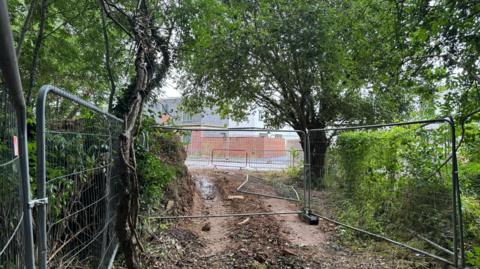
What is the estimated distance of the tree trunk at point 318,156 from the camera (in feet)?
22.3

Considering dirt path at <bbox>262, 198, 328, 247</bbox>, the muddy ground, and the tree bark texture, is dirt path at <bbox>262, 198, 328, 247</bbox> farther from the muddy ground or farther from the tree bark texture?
the tree bark texture

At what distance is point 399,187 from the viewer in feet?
15.4

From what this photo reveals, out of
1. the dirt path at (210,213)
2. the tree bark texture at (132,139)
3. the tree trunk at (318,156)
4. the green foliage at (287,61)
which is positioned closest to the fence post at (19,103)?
the tree bark texture at (132,139)

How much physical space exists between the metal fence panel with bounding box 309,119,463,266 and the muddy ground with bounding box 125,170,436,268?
0.36 m

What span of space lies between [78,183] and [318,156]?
18.0 ft

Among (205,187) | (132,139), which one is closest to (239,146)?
(205,187)

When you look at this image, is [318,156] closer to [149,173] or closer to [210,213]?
[210,213]

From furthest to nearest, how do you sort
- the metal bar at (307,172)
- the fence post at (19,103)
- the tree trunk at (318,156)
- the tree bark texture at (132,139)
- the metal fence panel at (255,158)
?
the metal fence panel at (255,158) < the tree trunk at (318,156) < the metal bar at (307,172) < the tree bark texture at (132,139) < the fence post at (19,103)

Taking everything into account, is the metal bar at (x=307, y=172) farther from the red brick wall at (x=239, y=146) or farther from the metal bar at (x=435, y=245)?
the red brick wall at (x=239, y=146)

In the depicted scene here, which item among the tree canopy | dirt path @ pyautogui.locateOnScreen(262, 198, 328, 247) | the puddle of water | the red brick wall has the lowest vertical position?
dirt path @ pyautogui.locateOnScreen(262, 198, 328, 247)

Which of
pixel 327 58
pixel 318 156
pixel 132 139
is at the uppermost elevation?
pixel 327 58

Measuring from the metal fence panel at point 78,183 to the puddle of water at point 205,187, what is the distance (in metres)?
4.97

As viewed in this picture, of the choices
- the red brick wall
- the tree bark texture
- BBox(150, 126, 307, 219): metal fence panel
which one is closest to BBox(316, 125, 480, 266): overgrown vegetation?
BBox(150, 126, 307, 219): metal fence panel

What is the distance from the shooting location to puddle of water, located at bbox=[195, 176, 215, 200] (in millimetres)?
8289
